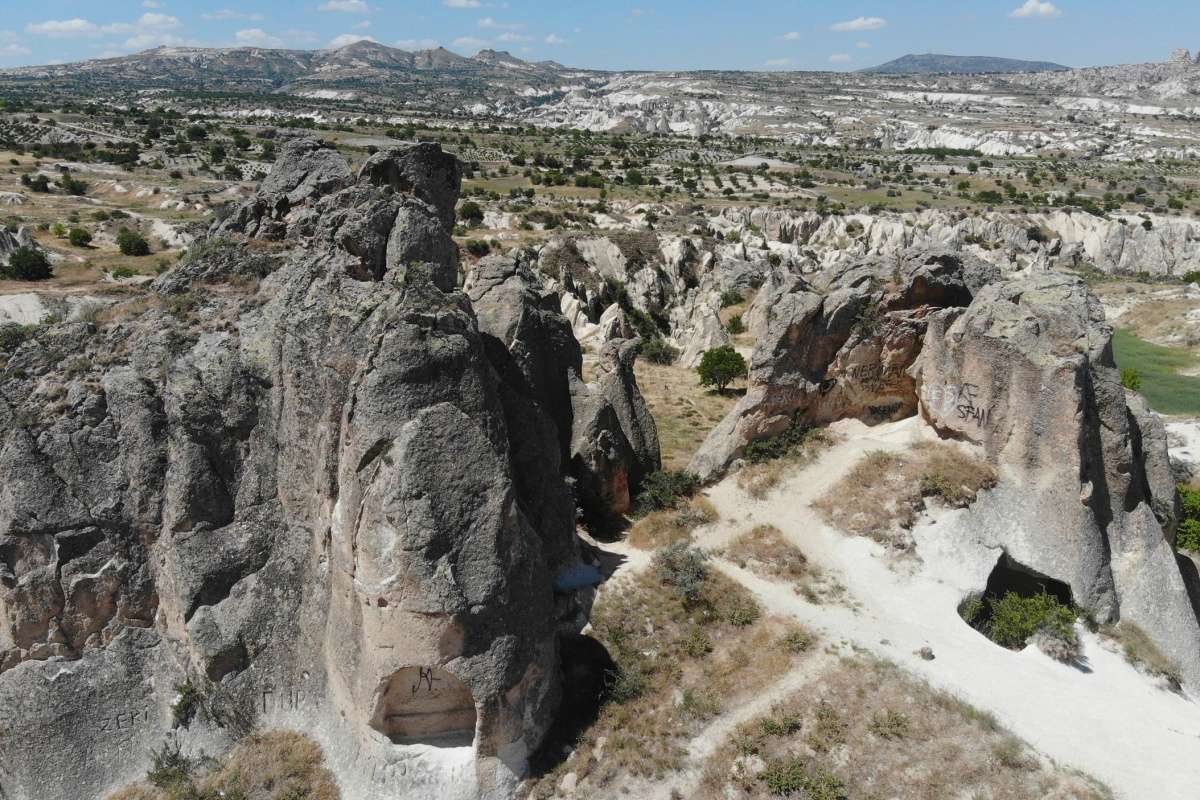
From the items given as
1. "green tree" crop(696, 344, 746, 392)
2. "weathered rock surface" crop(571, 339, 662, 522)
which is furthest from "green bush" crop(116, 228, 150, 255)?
"weathered rock surface" crop(571, 339, 662, 522)

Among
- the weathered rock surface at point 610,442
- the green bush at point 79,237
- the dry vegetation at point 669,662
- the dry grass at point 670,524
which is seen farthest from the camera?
the green bush at point 79,237

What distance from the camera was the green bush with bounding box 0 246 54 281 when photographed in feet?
141

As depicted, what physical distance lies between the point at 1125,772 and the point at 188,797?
16662 millimetres

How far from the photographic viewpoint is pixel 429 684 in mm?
12539

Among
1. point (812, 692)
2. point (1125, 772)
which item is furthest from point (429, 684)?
point (1125, 772)

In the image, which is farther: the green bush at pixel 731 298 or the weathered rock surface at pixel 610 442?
the green bush at pixel 731 298

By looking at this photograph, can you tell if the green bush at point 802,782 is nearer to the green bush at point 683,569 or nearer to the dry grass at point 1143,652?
the green bush at point 683,569

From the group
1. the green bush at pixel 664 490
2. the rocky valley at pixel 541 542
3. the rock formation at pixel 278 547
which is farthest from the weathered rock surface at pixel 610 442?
the rock formation at pixel 278 547

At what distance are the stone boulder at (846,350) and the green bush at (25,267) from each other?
42.9 meters

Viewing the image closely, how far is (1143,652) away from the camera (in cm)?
1653

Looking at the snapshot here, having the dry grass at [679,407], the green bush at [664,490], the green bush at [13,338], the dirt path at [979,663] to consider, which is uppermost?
the green bush at [13,338]

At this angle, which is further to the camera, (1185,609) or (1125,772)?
(1185,609)

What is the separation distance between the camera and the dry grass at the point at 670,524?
2028 centimetres

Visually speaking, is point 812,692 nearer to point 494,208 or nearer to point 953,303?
point 953,303
